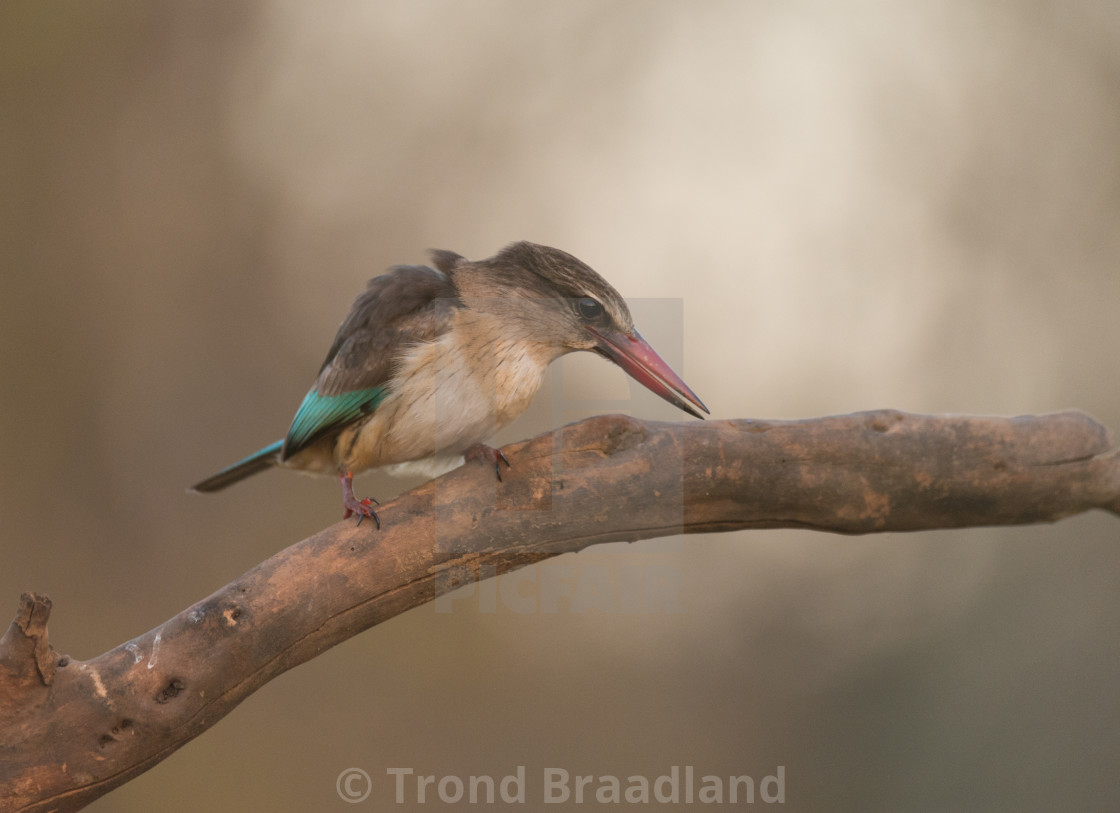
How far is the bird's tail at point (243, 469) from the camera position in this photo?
7.89 ft

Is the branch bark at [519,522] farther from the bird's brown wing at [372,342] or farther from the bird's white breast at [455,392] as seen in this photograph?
the bird's brown wing at [372,342]

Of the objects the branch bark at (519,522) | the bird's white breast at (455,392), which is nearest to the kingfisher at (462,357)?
the bird's white breast at (455,392)

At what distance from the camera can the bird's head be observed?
207cm

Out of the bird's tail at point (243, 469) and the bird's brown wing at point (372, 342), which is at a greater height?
the bird's brown wing at point (372, 342)

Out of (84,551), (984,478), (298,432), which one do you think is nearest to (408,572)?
(298,432)

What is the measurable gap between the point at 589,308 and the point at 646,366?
7.5 inches

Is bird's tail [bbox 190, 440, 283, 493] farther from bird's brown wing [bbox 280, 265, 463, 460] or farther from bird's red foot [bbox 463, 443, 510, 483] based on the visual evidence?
bird's red foot [bbox 463, 443, 510, 483]

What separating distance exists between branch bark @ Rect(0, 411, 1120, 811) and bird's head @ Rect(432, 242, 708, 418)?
0.19 m

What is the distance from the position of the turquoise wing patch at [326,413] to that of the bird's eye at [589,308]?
50 centimetres

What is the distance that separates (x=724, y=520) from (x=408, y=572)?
679 mm

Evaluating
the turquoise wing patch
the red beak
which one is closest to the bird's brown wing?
the turquoise wing patch

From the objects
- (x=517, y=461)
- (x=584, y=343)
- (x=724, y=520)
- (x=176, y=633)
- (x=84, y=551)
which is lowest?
(x=84, y=551)

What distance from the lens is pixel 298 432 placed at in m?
2.22

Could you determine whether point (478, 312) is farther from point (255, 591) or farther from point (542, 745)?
point (542, 745)
